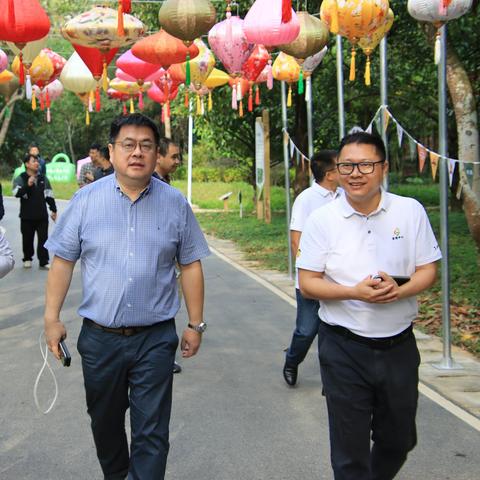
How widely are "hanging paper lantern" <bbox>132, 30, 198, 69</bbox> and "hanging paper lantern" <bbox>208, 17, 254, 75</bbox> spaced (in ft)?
1.34

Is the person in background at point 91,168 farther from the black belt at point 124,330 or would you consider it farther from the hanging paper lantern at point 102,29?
the black belt at point 124,330

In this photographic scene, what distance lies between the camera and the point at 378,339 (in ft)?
12.9

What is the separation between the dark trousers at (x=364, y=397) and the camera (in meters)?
3.95

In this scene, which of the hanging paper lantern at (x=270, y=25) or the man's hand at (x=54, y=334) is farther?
the hanging paper lantern at (x=270, y=25)

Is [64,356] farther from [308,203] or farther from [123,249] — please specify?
[308,203]

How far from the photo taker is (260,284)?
13445mm

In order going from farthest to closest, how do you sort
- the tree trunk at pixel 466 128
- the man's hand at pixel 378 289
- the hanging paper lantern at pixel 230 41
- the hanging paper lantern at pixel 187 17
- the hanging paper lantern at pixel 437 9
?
1. the tree trunk at pixel 466 128
2. the hanging paper lantern at pixel 230 41
3. the hanging paper lantern at pixel 187 17
4. the hanging paper lantern at pixel 437 9
5. the man's hand at pixel 378 289

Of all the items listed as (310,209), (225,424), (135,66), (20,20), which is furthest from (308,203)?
(135,66)

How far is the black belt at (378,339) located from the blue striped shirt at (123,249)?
85cm

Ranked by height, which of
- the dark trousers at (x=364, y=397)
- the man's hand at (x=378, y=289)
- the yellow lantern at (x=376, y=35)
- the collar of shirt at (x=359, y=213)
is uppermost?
the yellow lantern at (x=376, y=35)

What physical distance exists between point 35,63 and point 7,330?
3.99 m

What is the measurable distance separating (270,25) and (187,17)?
80 centimetres

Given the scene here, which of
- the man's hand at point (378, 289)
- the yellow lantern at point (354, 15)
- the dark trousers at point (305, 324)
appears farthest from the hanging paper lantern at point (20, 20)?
the man's hand at point (378, 289)

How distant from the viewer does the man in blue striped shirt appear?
4.14 meters
